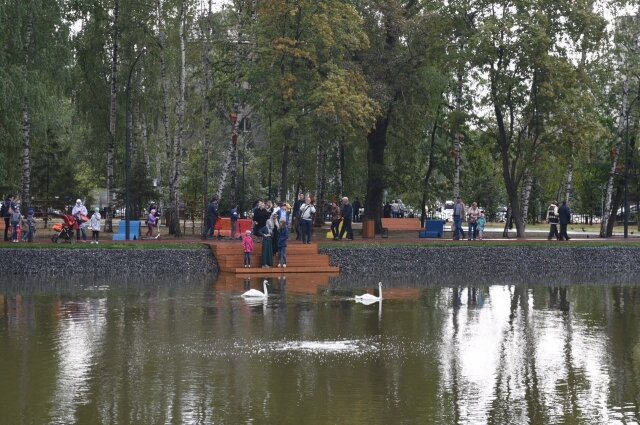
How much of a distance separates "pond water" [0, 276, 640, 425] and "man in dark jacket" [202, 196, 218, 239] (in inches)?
517

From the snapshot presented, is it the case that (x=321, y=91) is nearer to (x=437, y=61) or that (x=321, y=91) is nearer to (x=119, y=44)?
(x=437, y=61)

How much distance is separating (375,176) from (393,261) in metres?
12.5

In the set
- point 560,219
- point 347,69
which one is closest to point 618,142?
point 560,219

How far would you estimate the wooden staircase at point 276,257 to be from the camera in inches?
1321

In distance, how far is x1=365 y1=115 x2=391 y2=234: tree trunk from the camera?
47.9 meters

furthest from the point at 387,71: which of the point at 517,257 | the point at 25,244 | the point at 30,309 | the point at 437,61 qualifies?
the point at 30,309

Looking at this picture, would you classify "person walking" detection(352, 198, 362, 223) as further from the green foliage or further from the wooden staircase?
the wooden staircase

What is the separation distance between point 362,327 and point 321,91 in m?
20.7

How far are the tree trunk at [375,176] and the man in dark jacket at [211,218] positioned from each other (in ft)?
32.4

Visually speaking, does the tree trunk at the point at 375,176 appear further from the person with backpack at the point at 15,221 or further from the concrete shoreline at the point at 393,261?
the person with backpack at the point at 15,221

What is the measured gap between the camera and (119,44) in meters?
48.8

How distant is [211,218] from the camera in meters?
39.8

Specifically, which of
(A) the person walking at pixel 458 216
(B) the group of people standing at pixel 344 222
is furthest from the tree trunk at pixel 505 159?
(B) the group of people standing at pixel 344 222

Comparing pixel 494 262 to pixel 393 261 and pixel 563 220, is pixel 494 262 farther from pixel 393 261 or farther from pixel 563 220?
pixel 563 220
